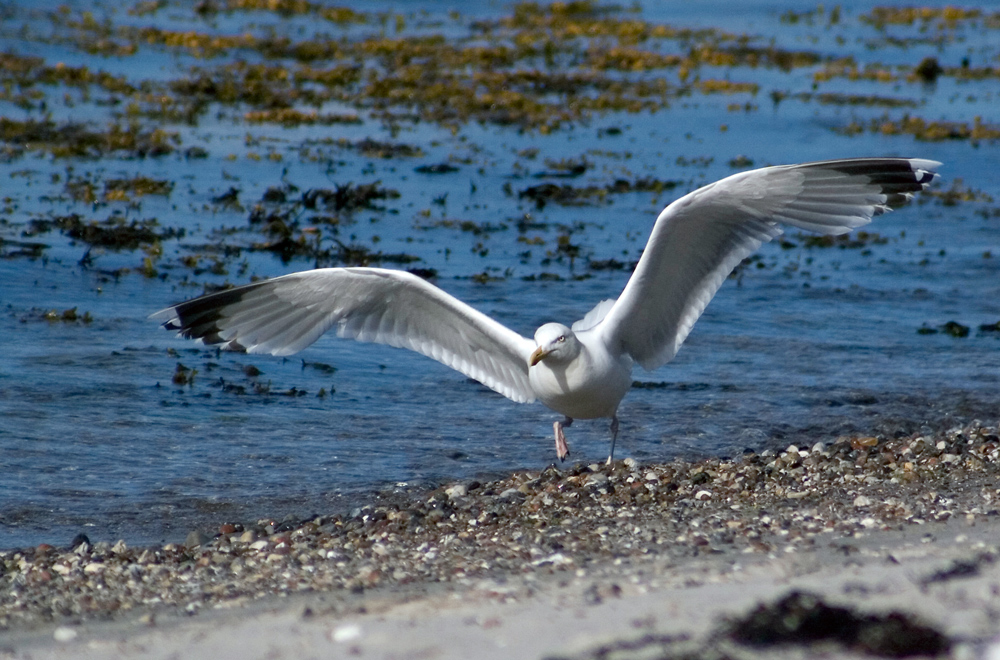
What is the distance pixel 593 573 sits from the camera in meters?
4.89

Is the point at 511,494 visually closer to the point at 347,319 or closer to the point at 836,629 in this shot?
the point at 347,319

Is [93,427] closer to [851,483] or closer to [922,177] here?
[851,483]

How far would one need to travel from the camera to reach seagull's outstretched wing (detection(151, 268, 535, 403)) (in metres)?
6.73

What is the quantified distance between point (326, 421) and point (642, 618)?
423 cm

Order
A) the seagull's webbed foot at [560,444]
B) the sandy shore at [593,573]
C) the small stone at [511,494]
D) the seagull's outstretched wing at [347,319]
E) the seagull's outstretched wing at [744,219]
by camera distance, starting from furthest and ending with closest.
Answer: the seagull's webbed foot at [560,444] < the seagull's outstretched wing at [347,319] < the small stone at [511,494] < the seagull's outstretched wing at [744,219] < the sandy shore at [593,573]

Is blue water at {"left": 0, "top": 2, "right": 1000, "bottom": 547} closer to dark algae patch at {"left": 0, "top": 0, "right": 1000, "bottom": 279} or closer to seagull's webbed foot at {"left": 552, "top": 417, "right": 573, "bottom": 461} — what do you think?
dark algae patch at {"left": 0, "top": 0, "right": 1000, "bottom": 279}

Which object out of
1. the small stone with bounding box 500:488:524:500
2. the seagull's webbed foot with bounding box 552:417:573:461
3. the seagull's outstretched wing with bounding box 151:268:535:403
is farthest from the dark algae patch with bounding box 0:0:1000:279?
the small stone with bounding box 500:488:524:500

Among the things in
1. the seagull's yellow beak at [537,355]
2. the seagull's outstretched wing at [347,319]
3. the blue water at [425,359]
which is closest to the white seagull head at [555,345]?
the seagull's yellow beak at [537,355]

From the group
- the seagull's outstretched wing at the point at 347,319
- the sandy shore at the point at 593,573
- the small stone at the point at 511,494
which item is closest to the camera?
the sandy shore at the point at 593,573

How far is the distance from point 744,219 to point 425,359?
3.43 metres

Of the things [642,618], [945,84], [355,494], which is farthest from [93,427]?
[945,84]

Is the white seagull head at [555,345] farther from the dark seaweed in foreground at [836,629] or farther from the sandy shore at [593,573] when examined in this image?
the dark seaweed in foreground at [836,629]

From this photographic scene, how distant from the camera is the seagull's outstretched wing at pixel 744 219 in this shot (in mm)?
6250

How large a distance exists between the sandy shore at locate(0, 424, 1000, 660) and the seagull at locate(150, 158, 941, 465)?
0.57 m
